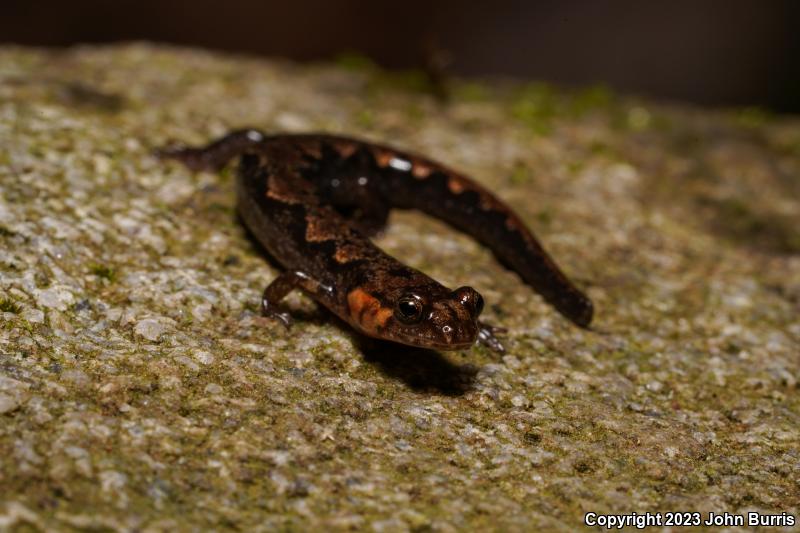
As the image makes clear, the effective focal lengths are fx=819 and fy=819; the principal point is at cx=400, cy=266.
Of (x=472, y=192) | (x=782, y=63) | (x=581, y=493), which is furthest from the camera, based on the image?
(x=782, y=63)

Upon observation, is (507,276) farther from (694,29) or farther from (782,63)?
(694,29)

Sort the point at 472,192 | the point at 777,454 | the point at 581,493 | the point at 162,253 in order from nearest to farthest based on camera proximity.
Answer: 1. the point at 581,493
2. the point at 777,454
3. the point at 162,253
4. the point at 472,192

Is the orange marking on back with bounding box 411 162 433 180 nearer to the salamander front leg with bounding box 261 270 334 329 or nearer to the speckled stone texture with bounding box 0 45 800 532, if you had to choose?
the speckled stone texture with bounding box 0 45 800 532

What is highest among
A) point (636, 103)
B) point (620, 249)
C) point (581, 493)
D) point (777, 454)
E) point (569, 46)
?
point (569, 46)

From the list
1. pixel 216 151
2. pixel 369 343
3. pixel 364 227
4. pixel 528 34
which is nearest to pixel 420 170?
pixel 364 227

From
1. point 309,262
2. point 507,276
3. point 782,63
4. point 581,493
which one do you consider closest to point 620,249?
point 507,276

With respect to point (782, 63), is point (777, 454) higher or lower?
lower

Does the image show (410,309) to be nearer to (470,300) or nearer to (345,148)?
(470,300)

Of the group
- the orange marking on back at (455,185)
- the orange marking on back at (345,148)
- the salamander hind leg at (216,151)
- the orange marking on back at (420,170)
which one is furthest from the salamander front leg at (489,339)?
the salamander hind leg at (216,151)

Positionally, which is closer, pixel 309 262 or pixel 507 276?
pixel 309 262
